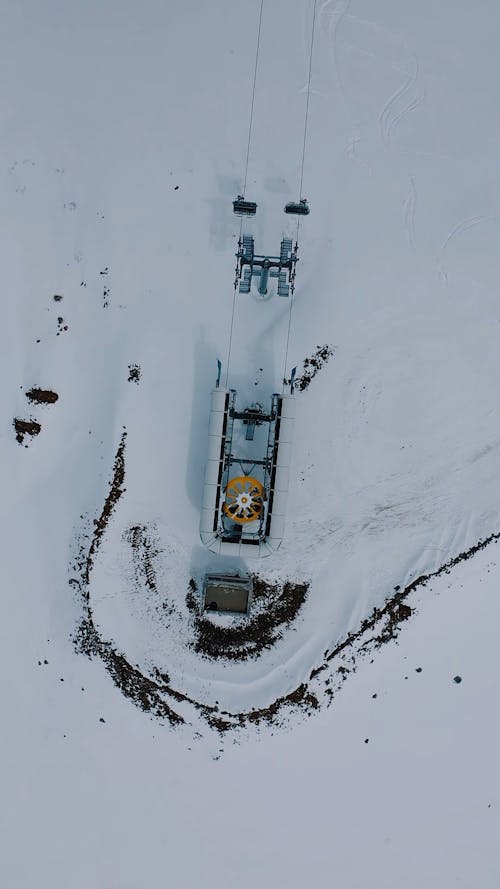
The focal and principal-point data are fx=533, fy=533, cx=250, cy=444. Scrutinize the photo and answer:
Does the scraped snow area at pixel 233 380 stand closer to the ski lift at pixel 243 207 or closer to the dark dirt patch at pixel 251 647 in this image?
the dark dirt patch at pixel 251 647

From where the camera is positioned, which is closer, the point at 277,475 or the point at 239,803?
the point at 277,475

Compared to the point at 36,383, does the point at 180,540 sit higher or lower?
lower

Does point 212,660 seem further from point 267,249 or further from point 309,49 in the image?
point 309,49

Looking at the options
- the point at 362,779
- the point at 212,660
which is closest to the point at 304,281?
the point at 212,660

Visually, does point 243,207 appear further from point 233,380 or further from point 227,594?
point 227,594

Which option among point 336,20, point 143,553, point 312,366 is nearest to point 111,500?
point 143,553

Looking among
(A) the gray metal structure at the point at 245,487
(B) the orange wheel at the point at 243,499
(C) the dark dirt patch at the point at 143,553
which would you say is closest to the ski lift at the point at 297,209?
(A) the gray metal structure at the point at 245,487

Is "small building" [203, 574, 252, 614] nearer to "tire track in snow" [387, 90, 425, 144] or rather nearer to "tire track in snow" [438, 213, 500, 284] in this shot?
"tire track in snow" [438, 213, 500, 284]
